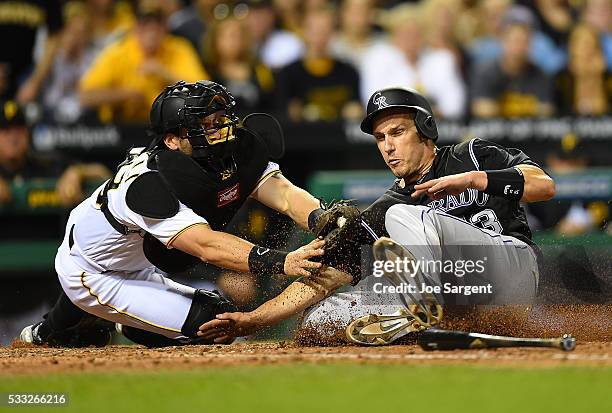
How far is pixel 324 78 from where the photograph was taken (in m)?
10.3

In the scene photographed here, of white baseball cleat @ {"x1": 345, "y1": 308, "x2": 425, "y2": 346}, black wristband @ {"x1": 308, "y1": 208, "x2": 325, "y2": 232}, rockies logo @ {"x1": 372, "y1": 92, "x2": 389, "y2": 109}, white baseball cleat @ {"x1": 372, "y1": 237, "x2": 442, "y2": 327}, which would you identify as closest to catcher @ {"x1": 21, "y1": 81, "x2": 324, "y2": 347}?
black wristband @ {"x1": 308, "y1": 208, "x2": 325, "y2": 232}

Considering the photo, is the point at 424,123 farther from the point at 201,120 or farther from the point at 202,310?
the point at 202,310

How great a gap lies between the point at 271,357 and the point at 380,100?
1.64 m

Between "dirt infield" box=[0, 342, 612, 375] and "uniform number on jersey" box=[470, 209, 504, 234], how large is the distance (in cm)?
85

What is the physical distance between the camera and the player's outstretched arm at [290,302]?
6.07 metres

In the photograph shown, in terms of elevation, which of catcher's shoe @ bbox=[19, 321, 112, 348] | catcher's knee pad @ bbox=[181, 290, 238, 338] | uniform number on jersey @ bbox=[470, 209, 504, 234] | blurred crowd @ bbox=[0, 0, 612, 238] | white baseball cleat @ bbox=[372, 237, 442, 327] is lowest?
catcher's shoe @ bbox=[19, 321, 112, 348]

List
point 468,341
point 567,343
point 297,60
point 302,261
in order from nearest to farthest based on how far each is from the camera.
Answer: point 567,343 → point 468,341 → point 302,261 → point 297,60

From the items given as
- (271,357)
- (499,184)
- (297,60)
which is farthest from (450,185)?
(297,60)

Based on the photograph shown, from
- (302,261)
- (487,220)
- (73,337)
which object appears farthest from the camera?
(73,337)

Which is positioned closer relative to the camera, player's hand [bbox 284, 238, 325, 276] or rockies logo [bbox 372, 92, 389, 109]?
player's hand [bbox 284, 238, 325, 276]

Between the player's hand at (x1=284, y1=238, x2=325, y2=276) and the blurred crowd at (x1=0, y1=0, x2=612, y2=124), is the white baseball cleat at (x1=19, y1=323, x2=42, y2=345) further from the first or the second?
the blurred crowd at (x1=0, y1=0, x2=612, y2=124)

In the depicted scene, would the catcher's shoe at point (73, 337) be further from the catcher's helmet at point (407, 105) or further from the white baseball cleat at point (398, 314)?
the catcher's helmet at point (407, 105)

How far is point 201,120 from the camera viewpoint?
616 centimetres

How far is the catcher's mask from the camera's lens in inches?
242
